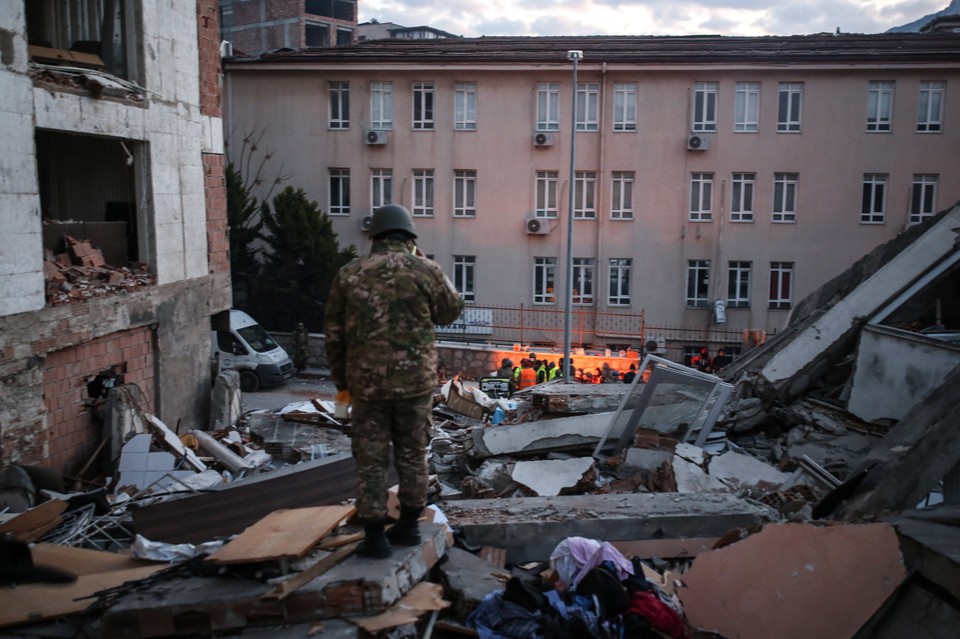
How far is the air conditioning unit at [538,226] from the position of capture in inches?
1075

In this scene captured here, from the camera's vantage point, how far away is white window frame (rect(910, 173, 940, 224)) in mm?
26500

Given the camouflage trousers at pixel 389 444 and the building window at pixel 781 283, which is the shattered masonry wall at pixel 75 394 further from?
the building window at pixel 781 283

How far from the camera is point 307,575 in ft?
14.4

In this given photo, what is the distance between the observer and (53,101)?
9930 mm

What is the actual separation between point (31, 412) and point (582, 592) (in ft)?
24.0

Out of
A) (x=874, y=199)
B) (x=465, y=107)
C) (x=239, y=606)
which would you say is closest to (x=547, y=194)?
(x=465, y=107)

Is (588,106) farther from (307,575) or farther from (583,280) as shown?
(307,575)

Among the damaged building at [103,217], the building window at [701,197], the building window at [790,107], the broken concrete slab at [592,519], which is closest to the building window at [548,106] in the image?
the building window at [701,197]

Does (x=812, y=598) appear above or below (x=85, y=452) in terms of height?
above

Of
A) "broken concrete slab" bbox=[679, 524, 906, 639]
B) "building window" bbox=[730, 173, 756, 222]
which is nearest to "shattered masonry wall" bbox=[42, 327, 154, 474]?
"broken concrete slab" bbox=[679, 524, 906, 639]

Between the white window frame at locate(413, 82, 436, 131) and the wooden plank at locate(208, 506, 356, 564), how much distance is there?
77.5ft

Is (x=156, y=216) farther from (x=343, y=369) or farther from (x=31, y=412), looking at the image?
(x=343, y=369)

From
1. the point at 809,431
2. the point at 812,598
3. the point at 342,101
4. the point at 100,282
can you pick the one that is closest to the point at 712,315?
the point at 342,101

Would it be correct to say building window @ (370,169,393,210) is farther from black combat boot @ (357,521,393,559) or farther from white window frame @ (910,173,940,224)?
black combat boot @ (357,521,393,559)
